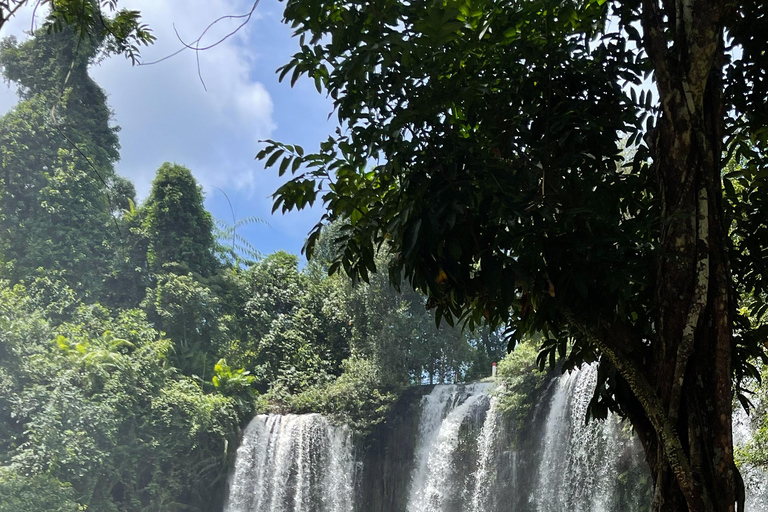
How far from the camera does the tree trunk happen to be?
1336 millimetres

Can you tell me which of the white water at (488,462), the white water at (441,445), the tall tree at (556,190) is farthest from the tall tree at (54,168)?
the tall tree at (556,190)

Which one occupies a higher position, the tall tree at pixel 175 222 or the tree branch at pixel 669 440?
the tall tree at pixel 175 222

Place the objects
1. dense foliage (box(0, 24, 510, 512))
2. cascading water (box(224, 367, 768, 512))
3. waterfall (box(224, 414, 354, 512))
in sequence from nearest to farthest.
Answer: cascading water (box(224, 367, 768, 512)), dense foliage (box(0, 24, 510, 512)), waterfall (box(224, 414, 354, 512))

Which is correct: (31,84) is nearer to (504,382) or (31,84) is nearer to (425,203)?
(504,382)

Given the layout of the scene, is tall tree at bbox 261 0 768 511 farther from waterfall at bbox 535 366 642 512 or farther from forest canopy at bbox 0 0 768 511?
waterfall at bbox 535 366 642 512

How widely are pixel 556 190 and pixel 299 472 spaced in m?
10.5

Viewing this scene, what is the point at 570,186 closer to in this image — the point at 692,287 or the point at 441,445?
the point at 692,287

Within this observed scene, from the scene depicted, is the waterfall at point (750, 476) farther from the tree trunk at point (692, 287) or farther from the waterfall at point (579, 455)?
the tree trunk at point (692, 287)

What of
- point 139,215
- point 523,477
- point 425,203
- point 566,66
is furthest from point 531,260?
point 139,215

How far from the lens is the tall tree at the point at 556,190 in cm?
135

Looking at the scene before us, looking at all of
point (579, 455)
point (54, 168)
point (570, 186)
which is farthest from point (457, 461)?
point (54, 168)

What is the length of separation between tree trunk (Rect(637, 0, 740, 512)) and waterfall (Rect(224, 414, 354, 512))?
1036cm

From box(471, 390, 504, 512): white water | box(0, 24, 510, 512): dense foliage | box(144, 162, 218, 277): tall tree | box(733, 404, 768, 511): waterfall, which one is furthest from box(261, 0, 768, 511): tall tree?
box(144, 162, 218, 277): tall tree

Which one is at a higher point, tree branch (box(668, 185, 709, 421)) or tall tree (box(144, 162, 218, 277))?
tall tree (box(144, 162, 218, 277))
